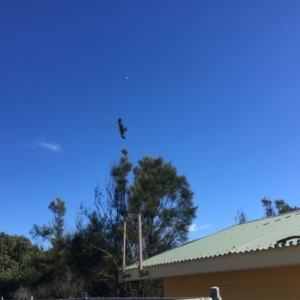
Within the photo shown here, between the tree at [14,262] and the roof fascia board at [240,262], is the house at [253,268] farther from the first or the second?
the tree at [14,262]

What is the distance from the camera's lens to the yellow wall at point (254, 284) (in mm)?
5492

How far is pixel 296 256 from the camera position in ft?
15.3

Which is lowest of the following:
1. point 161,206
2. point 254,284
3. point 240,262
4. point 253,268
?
point 254,284

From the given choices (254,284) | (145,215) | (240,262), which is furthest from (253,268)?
(145,215)

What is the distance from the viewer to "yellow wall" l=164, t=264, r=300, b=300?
5.49 metres

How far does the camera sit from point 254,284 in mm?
5984

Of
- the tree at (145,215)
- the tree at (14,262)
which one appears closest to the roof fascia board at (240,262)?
the tree at (145,215)

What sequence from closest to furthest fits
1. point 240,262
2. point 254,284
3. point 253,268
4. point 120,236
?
point 253,268
point 240,262
point 254,284
point 120,236

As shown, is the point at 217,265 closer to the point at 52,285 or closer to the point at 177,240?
the point at 177,240

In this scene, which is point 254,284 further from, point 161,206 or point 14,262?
point 14,262

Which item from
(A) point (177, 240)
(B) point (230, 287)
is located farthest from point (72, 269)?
(B) point (230, 287)

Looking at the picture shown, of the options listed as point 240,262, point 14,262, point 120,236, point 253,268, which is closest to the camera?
point 253,268

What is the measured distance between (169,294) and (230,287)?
7.61 ft

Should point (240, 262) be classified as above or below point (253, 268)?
above
